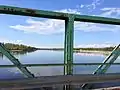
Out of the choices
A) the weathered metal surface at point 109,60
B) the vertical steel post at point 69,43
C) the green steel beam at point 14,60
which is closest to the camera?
the green steel beam at point 14,60

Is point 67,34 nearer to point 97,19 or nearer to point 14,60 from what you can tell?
point 97,19

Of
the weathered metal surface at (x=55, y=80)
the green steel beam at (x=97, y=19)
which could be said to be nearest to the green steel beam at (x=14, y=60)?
the weathered metal surface at (x=55, y=80)

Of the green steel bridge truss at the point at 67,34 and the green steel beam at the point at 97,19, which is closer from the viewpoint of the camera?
the green steel bridge truss at the point at 67,34

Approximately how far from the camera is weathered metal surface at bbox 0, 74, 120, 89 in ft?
11.3

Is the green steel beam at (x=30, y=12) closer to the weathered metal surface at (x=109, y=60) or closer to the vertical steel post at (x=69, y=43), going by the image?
the vertical steel post at (x=69, y=43)

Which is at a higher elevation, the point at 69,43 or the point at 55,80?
the point at 69,43

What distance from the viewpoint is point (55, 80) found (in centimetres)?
374

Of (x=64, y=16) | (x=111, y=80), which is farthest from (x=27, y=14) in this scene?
(x=111, y=80)

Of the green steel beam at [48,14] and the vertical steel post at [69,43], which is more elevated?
the green steel beam at [48,14]

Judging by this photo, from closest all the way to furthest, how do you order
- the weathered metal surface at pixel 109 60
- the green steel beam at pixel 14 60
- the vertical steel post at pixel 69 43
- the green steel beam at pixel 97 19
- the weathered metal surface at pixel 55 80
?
the weathered metal surface at pixel 55 80 < the green steel beam at pixel 14 60 < the vertical steel post at pixel 69 43 < the green steel beam at pixel 97 19 < the weathered metal surface at pixel 109 60

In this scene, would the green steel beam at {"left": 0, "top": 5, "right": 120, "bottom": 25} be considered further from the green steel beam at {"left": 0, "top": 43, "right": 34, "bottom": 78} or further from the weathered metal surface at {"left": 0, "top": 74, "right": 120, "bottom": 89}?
the weathered metal surface at {"left": 0, "top": 74, "right": 120, "bottom": 89}

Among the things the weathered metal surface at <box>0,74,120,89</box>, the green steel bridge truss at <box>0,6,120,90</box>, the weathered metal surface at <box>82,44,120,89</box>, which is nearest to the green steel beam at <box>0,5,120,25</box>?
the green steel bridge truss at <box>0,6,120,90</box>

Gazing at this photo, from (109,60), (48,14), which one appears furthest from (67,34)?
(109,60)

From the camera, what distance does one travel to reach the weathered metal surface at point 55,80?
11.3ft
